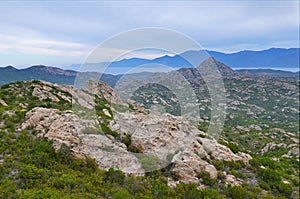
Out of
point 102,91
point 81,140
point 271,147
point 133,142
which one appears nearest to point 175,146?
point 133,142

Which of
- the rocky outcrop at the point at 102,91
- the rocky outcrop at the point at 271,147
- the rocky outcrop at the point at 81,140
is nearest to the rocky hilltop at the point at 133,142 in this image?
the rocky outcrop at the point at 81,140

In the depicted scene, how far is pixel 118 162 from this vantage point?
14789 millimetres

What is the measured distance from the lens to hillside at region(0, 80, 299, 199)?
1157 cm

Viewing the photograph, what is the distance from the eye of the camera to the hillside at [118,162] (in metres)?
11.6

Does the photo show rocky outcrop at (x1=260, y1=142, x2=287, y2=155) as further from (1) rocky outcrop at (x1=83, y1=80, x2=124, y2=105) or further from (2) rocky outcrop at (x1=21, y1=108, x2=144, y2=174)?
(2) rocky outcrop at (x1=21, y1=108, x2=144, y2=174)

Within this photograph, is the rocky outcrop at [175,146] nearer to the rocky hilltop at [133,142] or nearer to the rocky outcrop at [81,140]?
the rocky hilltop at [133,142]

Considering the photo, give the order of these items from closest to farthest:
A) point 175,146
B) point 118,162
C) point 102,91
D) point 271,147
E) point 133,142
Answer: point 118,162, point 133,142, point 175,146, point 102,91, point 271,147

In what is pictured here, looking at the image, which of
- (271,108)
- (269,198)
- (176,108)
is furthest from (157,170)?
(271,108)

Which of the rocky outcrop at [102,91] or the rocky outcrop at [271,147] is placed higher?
the rocky outcrop at [102,91]

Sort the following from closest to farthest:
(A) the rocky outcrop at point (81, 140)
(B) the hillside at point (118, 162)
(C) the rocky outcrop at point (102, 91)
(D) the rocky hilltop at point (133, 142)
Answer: (B) the hillside at point (118, 162), (A) the rocky outcrop at point (81, 140), (D) the rocky hilltop at point (133, 142), (C) the rocky outcrop at point (102, 91)

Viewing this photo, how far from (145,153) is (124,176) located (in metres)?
3.26

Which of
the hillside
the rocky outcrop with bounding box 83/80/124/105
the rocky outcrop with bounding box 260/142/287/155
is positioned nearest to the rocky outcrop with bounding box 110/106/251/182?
the hillside

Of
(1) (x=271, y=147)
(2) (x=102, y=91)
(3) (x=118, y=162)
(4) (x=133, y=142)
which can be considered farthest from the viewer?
(1) (x=271, y=147)

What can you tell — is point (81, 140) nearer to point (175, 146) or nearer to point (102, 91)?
point (175, 146)
